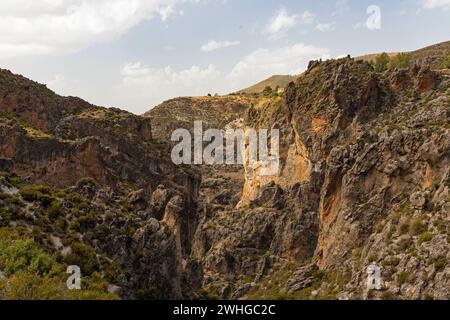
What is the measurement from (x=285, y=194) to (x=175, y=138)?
6365 cm

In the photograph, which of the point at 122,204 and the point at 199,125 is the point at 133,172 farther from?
the point at 199,125

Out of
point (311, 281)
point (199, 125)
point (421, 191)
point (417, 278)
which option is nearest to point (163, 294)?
point (417, 278)

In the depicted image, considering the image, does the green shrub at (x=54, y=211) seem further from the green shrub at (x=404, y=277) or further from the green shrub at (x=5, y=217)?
the green shrub at (x=404, y=277)

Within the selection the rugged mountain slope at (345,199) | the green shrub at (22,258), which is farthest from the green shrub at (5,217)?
the rugged mountain slope at (345,199)

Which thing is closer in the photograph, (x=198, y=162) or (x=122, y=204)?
(x=122, y=204)

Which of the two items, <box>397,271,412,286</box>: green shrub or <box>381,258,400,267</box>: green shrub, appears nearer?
<box>397,271,412,286</box>: green shrub

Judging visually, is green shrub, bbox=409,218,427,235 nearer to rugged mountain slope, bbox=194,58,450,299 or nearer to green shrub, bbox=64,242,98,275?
rugged mountain slope, bbox=194,58,450,299

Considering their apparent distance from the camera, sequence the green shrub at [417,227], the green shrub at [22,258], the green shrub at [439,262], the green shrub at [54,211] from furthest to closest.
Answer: the green shrub at [417,227], the green shrub at [439,262], the green shrub at [54,211], the green shrub at [22,258]

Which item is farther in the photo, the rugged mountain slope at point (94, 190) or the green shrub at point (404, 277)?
the green shrub at point (404, 277)

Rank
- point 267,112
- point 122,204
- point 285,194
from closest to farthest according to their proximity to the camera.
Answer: point 122,204 → point 285,194 → point 267,112

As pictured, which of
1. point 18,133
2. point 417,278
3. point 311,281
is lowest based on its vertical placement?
point 311,281

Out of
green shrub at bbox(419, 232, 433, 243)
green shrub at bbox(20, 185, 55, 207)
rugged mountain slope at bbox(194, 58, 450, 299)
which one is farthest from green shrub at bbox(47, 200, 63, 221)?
green shrub at bbox(419, 232, 433, 243)

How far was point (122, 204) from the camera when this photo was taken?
42719 mm

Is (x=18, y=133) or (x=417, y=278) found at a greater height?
(x=18, y=133)
